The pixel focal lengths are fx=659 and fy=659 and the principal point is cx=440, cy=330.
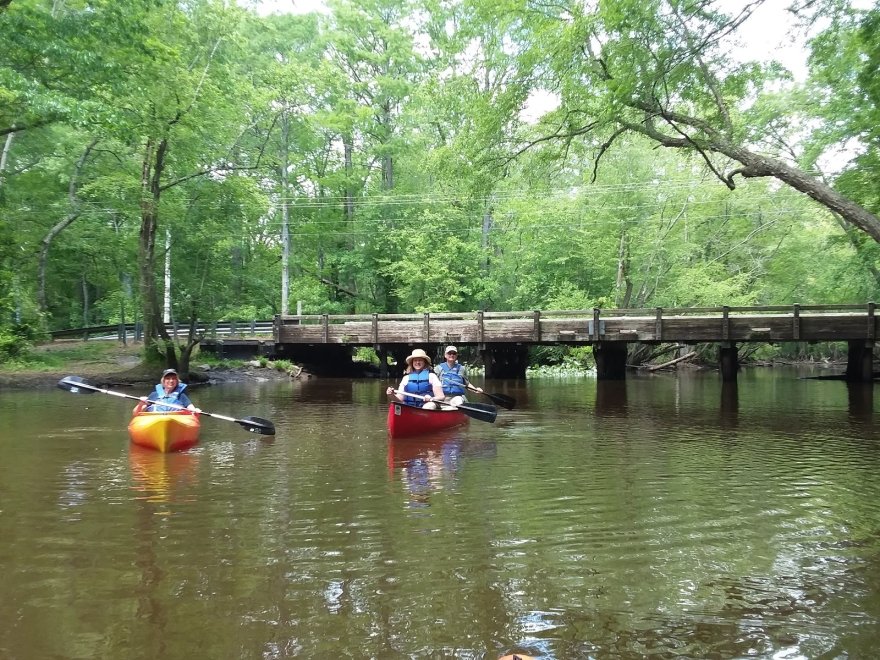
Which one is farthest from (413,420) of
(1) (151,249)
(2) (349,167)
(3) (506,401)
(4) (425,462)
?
(2) (349,167)

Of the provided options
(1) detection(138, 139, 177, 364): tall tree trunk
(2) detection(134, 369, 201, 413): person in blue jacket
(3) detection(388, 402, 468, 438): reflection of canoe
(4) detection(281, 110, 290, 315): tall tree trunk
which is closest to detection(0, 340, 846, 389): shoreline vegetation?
(1) detection(138, 139, 177, 364): tall tree trunk

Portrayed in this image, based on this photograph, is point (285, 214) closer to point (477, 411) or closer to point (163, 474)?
point (477, 411)

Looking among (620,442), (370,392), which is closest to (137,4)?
(370,392)

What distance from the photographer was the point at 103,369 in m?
20.6

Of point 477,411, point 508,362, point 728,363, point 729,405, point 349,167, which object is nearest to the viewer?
point 477,411

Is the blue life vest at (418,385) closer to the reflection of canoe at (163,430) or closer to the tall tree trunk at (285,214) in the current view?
the reflection of canoe at (163,430)

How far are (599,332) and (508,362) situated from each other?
5.13 metres

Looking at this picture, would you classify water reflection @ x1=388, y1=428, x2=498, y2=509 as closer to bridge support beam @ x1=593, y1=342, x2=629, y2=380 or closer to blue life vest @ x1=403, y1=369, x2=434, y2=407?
blue life vest @ x1=403, y1=369, x2=434, y2=407

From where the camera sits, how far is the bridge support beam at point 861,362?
21.4 metres

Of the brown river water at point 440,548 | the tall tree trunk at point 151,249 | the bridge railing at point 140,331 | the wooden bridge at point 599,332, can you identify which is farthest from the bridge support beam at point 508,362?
the brown river water at point 440,548

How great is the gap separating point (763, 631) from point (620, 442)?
643cm

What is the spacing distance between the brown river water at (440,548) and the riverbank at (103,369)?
33.0 feet

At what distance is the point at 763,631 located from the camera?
3.51 metres

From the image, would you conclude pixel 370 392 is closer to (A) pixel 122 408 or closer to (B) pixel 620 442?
(A) pixel 122 408
